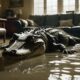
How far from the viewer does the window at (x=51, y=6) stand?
901cm

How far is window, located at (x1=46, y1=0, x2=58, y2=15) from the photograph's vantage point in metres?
9.01

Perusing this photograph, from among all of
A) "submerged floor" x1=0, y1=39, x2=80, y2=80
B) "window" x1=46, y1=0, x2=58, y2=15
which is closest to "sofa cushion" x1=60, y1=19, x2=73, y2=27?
"window" x1=46, y1=0, x2=58, y2=15

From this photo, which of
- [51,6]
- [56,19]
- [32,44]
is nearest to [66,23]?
[56,19]

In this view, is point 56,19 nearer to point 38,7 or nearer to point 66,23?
point 66,23

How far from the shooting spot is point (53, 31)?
4.52 m

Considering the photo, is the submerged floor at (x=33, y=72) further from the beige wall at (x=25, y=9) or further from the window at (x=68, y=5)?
the beige wall at (x=25, y=9)

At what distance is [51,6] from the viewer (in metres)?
9.12

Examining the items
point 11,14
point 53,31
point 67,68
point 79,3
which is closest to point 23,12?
point 11,14

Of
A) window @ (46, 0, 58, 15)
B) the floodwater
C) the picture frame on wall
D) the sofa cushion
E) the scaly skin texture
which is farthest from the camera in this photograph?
the picture frame on wall

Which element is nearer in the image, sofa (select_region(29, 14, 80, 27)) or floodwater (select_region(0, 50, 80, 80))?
floodwater (select_region(0, 50, 80, 80))

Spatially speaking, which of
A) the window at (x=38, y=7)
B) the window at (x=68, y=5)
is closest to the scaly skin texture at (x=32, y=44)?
the window at (x=68, y=5)

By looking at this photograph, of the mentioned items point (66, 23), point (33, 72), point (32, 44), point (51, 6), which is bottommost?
point (33, 72)

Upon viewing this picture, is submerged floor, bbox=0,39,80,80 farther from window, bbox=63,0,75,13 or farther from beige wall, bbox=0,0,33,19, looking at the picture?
beige wall, bbox=0,0,33,19

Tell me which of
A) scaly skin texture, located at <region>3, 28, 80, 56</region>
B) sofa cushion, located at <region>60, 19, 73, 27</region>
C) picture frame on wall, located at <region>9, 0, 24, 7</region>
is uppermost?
picture frame on wall, located at <region>9, 0, 24, 7</region>
